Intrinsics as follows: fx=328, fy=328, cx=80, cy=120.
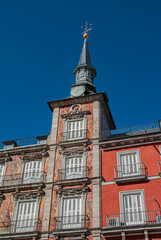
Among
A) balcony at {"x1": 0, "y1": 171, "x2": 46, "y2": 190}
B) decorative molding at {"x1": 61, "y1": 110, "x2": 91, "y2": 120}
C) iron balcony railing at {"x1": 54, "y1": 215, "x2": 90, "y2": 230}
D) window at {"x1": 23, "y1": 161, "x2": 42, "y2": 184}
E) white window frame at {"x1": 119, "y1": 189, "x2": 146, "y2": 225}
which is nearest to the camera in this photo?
white window frame at {"x1": 119, "y1": 189, "x2": 146, "y2": 225}

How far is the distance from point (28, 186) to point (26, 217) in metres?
2.84

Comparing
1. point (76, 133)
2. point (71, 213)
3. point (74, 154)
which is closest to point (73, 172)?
point (74, 154)

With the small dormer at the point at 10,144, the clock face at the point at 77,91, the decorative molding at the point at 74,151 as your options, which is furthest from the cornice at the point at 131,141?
the small dormer at the point at 10,144

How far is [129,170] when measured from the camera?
28203mm

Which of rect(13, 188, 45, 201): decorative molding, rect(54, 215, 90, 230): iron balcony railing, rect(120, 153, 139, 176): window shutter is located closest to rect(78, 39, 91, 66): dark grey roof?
rect(120, 153, 139, 176): window shutter

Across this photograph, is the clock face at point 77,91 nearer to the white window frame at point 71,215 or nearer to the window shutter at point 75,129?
the window shutter at point 75,129

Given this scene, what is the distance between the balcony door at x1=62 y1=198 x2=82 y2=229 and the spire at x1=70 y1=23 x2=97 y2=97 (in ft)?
42.7

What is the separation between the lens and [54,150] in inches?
1236

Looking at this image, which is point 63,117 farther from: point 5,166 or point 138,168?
point 138,168

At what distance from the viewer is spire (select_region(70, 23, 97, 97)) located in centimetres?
3703

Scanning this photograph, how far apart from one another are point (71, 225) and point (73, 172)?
490 centimetres

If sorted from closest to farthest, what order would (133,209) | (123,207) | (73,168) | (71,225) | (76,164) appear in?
(133,209) < (123,207) < (71,225) < (73,168) < (76,164)

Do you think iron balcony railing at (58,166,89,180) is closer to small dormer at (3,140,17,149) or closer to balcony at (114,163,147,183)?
balcony at (114,163,147,183)

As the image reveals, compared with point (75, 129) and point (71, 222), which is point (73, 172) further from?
point (75, 129)
